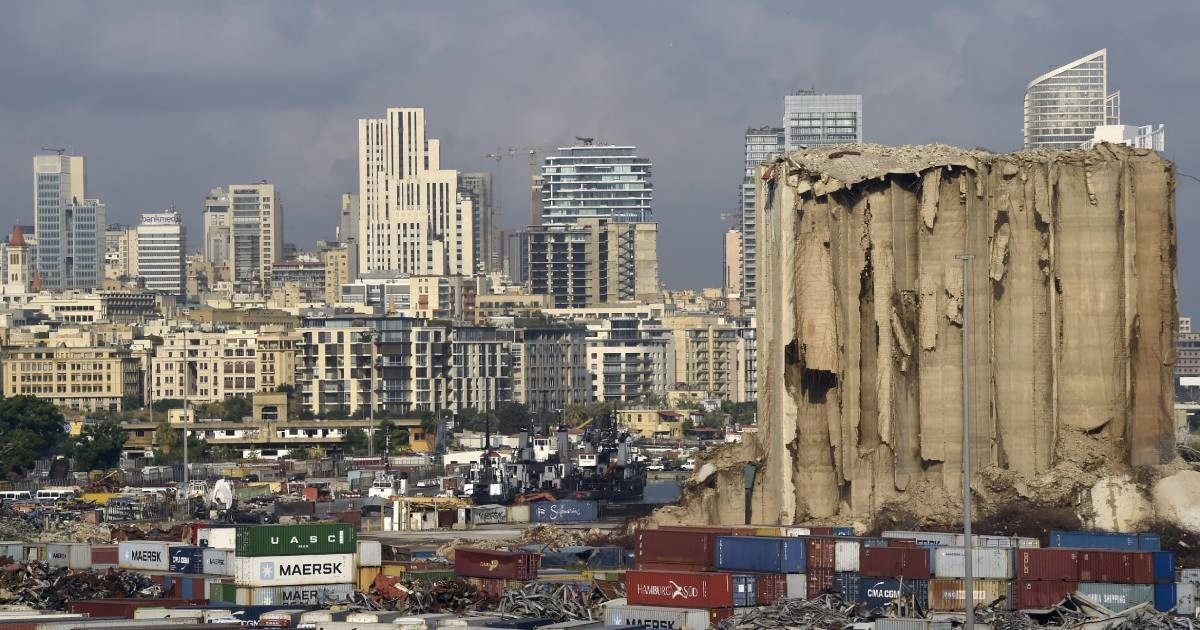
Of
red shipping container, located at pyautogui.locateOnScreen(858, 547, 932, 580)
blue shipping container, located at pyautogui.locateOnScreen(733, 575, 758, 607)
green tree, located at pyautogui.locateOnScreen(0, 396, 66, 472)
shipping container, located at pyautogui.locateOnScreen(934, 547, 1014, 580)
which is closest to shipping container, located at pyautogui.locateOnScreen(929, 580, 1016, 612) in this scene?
shipping container, located at pyautogui.locateOnScreen(934, 547, 1014, 580)

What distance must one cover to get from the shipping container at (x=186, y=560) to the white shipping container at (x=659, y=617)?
21372mm

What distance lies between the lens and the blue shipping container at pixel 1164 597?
205 feet

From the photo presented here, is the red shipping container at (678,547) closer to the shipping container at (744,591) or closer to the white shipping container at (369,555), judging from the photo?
the shipping container at (744,591)

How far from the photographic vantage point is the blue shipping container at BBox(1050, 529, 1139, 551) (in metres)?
70.0

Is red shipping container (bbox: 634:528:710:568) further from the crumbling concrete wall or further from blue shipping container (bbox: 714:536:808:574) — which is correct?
the crumbling concrete wall

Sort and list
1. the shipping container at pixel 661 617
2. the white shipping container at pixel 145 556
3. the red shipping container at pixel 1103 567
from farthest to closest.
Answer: the white shipping container at pixel 145 556 < the red shipping container at pixel 1103 567 < the shipping container at pixel 661 617

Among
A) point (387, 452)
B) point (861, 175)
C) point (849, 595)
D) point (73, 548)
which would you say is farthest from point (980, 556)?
point (387, 452)

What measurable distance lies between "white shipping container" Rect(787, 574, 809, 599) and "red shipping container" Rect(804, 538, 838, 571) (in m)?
0.48

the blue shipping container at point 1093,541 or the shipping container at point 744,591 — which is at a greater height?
the blue shipping container at point 1093,541

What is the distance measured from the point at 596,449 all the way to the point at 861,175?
84.7 metres

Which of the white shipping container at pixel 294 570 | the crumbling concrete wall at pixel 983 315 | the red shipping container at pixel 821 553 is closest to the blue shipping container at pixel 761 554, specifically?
the red shipping container at pixel 821 553

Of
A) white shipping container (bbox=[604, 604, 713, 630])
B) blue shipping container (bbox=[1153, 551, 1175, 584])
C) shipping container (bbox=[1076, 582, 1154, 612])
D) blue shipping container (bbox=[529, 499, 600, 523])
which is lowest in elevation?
blue shipping container (bbox=[529, 499, 600, 523])

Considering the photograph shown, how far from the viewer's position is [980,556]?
210ft

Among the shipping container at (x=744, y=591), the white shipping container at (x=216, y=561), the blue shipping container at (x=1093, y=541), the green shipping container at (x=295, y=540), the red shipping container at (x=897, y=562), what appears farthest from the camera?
the white shipping container at (x=216, y=561)
